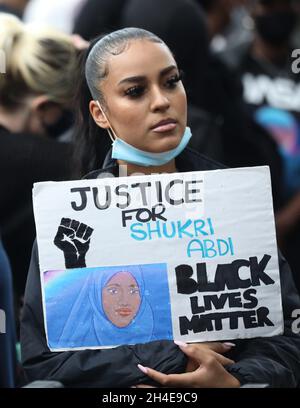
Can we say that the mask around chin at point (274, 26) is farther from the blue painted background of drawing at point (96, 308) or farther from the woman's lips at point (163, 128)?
the blue painted background of drawing at point (96, 308)

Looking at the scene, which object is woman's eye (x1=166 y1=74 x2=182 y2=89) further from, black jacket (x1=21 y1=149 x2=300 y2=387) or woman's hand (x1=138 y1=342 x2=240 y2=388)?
woman's hand (x1=138 y1=342 x2=240 y2=388)

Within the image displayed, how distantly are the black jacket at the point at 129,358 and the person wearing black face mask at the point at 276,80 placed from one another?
113 inches

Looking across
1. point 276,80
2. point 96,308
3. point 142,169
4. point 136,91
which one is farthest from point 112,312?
point 276,80

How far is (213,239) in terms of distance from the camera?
3.60m

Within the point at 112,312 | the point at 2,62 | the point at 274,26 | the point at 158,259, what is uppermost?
the point at 274,26

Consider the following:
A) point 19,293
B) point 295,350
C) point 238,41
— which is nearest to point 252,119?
point 238,41

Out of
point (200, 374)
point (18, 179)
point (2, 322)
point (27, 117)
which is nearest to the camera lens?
point (200, 374)

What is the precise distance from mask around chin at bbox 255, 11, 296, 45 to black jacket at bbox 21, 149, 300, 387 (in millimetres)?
3507

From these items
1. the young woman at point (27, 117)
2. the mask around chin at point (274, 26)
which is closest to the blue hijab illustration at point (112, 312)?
the young woman at point (27, 117)

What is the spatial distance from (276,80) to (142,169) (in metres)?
3.50

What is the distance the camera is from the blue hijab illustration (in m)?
3.57

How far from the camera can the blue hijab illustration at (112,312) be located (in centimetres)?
357

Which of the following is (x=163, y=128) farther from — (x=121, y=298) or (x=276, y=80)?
(x=276, y=80)

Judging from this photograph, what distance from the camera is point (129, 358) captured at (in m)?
3.55
